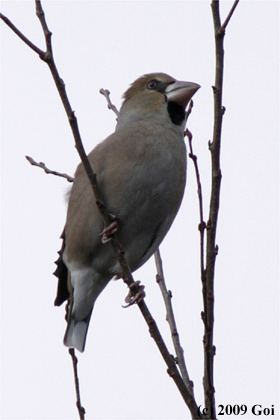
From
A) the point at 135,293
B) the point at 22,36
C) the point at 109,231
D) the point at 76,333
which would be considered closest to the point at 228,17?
the point at 22,36

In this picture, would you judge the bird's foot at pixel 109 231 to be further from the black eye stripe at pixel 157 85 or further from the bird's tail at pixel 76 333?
the black eye stripe at pixel 157 85

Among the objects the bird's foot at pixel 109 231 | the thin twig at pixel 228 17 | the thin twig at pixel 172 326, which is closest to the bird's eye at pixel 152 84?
the bird's foot at pixel 109 231

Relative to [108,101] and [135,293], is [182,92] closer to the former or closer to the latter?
[108,101]

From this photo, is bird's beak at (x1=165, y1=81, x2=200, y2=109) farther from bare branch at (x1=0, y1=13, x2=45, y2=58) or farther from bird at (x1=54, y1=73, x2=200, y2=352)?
bare branch at (x1=0, y1=13, x2=45, y2=58)

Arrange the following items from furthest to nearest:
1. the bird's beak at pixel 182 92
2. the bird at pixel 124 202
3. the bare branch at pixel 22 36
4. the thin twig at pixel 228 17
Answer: the bird's beak at pixel 182 92 < the bird at pixel 124 202 < the thin twig at pixel 228 17 < the bare branch at pixel 22 36

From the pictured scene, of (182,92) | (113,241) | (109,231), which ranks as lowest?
(113,241)

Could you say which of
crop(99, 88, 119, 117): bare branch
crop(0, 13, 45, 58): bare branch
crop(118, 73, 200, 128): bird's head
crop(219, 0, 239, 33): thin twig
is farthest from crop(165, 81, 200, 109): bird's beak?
crop(0, 13, 45, 58): bare branch

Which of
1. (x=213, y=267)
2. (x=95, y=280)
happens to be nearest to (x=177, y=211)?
(x=95, y=280)

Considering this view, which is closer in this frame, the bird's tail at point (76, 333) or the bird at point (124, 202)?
the bird at point (124, 202)

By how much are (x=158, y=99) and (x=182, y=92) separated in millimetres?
226

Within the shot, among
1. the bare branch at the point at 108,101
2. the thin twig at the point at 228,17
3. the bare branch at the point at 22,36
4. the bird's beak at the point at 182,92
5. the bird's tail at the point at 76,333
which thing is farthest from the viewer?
the bare branch at the point at 108,101

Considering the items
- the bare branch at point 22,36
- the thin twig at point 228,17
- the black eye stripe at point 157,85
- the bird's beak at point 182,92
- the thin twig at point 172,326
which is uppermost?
the black eye stripe at point 157,85

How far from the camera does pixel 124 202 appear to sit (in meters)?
3.81

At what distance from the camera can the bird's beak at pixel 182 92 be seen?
14.7ft
